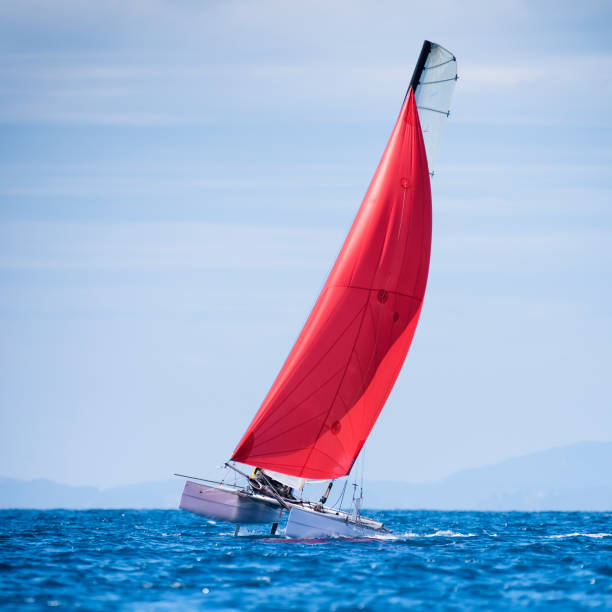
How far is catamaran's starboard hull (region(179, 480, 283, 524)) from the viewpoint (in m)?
27.7

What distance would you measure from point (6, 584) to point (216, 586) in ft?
13.6

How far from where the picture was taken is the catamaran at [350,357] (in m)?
27.6

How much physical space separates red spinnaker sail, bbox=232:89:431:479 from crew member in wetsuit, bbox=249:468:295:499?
1.73 m

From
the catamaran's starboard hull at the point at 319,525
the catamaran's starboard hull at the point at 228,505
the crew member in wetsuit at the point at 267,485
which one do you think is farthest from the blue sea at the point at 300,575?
the crew member in wetsuit at the point at 267,485

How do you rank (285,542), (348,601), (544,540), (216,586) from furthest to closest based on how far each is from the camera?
1. (544,540)
2. (285,542)
3. (216,586)
4. (348,601)

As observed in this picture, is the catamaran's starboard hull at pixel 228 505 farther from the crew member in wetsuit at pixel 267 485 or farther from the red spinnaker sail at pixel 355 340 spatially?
the red spinnaker sail at pixel 355 340

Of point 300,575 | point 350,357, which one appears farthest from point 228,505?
point 300,575

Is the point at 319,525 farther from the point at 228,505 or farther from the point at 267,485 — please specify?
the point at 267,485

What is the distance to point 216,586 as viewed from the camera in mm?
19562

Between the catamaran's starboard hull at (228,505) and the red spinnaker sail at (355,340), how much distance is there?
113 centimetres

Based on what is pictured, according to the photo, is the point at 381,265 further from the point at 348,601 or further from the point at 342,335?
the point at 348,601

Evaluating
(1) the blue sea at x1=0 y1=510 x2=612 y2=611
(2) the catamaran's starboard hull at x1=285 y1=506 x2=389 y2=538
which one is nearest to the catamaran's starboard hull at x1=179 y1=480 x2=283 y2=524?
(1) the blue sea at x1=0 y1=510 x2=612 y2=611

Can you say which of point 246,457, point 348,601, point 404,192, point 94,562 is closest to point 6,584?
point 94,562

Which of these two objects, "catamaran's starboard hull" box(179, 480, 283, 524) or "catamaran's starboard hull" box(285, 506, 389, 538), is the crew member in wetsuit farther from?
"catamaran's starboard hull" box(285, 506, 389, 538)
